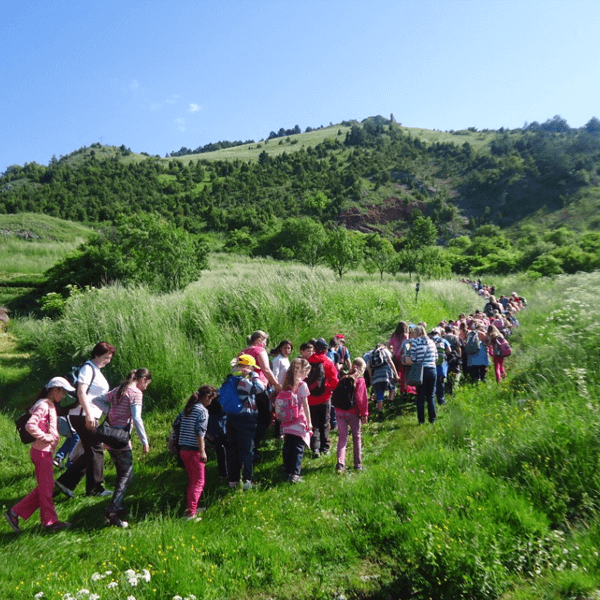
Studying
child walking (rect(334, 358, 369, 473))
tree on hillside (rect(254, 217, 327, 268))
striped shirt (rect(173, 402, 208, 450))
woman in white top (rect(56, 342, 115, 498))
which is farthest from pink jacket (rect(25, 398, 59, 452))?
tree on hillside (rect(254, 217, 327, 268))

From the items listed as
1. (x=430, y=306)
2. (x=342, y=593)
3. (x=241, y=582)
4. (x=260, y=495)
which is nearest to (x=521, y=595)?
(x=342, y=593)

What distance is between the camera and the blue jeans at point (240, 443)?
202 inches

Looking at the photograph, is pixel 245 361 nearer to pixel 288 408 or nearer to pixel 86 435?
pixel 288 408

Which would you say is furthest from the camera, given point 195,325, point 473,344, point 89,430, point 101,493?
point 195,325

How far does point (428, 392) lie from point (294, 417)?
2878 millimetres

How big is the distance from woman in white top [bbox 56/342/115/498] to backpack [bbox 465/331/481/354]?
723 centimetres

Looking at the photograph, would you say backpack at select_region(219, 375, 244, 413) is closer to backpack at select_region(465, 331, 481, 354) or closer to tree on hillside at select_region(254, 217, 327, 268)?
backpack at select_region(465, 331, 481, 354)

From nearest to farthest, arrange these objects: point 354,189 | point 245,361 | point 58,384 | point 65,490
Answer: point 58,384, point 65,490, point 245,361, point 354,189

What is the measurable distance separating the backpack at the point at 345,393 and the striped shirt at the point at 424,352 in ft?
6.70

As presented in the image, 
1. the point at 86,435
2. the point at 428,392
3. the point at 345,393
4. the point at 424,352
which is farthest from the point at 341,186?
the point at 86,435

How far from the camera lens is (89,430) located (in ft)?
15.8

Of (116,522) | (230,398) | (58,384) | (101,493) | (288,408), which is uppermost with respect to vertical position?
(58,384)

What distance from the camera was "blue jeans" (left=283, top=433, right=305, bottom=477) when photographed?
17.4 ft

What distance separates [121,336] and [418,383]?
20.4 feet
